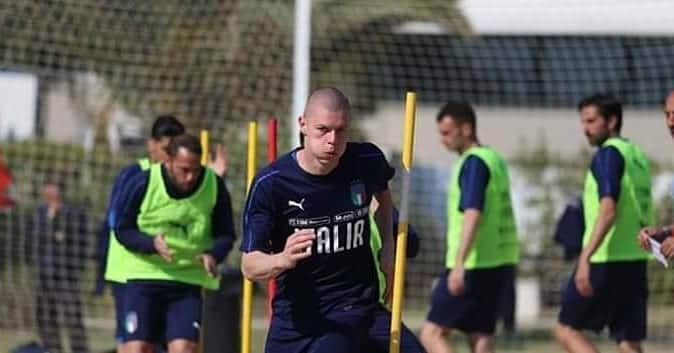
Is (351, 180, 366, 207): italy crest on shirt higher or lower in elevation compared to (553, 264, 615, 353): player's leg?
higher

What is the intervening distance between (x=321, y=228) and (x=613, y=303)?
13.4 feet

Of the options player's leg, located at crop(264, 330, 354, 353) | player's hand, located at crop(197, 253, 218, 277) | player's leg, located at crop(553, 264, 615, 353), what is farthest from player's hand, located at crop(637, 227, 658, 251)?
player's hand, located at crop(197, 253, 218, 277)

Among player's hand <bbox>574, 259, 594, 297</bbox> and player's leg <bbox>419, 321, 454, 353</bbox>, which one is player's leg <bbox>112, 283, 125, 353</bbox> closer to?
player's leg <bbox>419, 321, 454, 353</bbox>

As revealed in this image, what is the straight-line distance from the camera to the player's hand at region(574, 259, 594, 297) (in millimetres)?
10570

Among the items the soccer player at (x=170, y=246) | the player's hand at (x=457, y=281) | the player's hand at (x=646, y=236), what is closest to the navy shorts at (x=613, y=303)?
the player's hand at (x=457, y=281)

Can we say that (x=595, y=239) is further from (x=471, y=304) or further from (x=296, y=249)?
(x=296, y=249)

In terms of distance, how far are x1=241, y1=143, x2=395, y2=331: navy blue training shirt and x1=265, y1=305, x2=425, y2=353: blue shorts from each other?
1.5 inches

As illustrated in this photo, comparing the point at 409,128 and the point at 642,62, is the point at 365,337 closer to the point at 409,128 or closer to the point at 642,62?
the point at 409,128

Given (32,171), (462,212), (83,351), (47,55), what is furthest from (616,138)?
(32,171)

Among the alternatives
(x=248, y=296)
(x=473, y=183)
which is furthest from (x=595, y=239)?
(x=248, y=296)

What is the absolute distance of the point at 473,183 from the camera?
36.6 feet

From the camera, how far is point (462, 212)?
11281 millimetres

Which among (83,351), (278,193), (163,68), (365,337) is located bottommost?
(83,351)

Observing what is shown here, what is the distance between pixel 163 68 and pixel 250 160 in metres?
9.19
